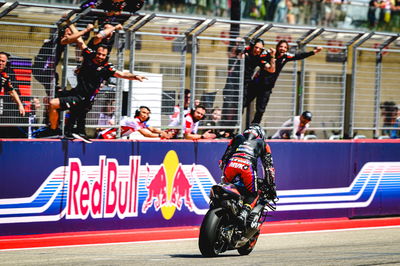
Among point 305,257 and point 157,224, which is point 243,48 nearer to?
point 157,224

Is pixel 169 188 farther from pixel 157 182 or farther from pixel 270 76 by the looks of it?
pixel 270 76

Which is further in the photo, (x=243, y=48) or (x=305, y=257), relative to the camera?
(x=243, y=48)

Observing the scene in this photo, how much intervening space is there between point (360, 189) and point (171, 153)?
4127 millimetres

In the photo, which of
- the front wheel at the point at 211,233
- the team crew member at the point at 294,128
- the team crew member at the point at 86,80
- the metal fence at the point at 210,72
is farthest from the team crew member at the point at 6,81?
the team crew member at the point at 294,128

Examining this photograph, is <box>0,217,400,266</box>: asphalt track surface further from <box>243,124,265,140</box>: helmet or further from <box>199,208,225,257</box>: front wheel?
<box>243,124,265,140</box>: helmet

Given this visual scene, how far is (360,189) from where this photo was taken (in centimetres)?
1480

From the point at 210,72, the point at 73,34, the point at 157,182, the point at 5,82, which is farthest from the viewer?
the point at 210,72

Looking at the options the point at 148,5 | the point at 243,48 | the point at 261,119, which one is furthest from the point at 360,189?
the point at 148,5

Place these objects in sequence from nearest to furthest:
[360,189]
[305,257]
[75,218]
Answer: [305,257]
[75,218]
[360,189]

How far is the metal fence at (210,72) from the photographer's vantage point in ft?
37.8

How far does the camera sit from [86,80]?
460 inches

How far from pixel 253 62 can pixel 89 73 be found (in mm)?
3396

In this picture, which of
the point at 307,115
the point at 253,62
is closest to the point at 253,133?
the point at 253,62

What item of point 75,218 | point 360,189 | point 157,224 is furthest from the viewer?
point 360,189
